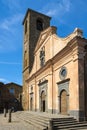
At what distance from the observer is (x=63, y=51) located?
60.1ft

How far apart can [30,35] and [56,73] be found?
15.0 metres

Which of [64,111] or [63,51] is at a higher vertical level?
[63,51]

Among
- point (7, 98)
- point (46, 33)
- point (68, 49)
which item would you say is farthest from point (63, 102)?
point (7, 98)

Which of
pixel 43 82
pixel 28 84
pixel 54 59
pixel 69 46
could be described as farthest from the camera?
pixel 28 84

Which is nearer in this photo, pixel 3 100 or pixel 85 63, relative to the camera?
pixel 85 63

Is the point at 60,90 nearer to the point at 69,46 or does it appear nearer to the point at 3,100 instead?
the point at 69,46

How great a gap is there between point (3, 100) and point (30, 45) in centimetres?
1496

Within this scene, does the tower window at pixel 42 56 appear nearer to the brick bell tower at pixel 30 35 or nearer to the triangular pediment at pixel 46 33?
the triangular pediment at pixel 46 33

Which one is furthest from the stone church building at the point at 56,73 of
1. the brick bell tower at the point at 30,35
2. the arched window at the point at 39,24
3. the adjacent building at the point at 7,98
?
the adjacent building at the point at 7,98

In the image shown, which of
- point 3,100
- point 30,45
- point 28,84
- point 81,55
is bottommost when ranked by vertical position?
point 3,100

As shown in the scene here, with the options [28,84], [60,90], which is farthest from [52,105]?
[28,84]

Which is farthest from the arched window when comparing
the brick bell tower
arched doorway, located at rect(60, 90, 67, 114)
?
arched doorway, located at rect(60, 90, 67, 114)

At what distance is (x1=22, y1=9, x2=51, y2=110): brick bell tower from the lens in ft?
109

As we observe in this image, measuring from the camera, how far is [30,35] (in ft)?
111
